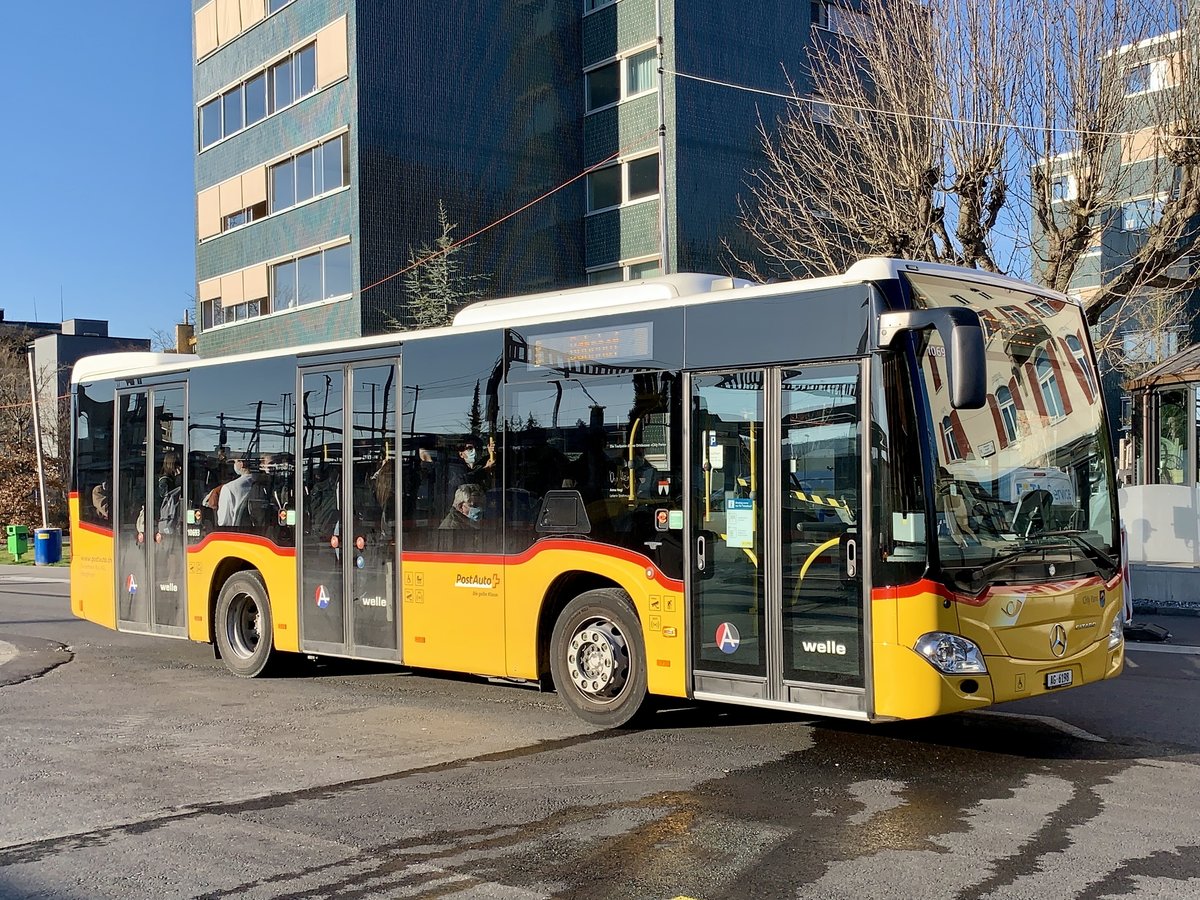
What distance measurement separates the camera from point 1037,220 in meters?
19.0

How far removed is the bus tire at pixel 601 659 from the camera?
29.1 ft

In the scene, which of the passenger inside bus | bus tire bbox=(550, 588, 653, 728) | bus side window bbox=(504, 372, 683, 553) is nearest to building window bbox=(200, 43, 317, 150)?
the passenger inside bus

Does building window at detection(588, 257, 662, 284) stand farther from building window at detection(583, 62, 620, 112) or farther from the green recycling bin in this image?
the green recycling bin

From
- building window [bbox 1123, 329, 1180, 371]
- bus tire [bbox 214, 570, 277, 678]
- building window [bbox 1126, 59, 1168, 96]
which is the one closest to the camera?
bus tire [bbox 214, 570, 277, 678]

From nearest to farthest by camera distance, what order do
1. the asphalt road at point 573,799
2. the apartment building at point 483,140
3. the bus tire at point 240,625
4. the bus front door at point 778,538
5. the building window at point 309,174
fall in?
1. the asphalt road at point 573,799
2. the bus front door at point 778,538
3. the bus tire at point 240,625
4. the apartment building at point 483,140
5. the building window at point 309,174

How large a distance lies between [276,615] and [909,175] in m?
11.5

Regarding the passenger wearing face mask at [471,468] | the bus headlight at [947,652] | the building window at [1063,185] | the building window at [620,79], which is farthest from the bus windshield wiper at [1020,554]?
the building window at [620,79]

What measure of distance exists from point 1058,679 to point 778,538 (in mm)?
1885

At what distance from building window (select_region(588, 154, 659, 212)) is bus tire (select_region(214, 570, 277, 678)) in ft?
65.7

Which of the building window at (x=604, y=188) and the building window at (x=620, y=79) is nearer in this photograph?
the building window at (x=620, y=79)

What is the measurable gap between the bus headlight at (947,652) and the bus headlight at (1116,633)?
1493mm

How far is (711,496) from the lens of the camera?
8.40m

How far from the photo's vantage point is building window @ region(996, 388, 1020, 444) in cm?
784

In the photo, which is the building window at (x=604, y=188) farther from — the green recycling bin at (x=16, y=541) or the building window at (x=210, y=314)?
the green recycling bin at (x=16, y=541)
